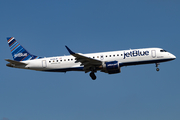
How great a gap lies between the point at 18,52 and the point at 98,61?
599 inches

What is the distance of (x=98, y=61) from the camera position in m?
40.6

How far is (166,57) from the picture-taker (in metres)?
42.1

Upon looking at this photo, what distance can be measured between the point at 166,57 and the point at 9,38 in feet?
89.8

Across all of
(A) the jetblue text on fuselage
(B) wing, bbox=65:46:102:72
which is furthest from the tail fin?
(A) the jetblue text on fuselage

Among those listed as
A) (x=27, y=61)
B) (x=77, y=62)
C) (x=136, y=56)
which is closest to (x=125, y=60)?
(x=136, y=56)

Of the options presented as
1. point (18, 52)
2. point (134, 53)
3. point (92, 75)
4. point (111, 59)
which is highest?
point (18, 52)

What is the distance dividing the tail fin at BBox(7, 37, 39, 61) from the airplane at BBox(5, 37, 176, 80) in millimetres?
1572

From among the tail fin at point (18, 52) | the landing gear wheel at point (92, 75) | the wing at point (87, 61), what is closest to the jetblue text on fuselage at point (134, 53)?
the wing at point (87, 61)

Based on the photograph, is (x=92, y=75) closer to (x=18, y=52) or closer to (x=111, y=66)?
(x=111, y=66)

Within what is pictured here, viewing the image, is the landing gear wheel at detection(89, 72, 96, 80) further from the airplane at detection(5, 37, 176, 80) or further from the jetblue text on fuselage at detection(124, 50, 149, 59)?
the jetblue text on fuselage at detection(124, 50, 149, 59)

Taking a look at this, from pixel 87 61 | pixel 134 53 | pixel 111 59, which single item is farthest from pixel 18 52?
pixel 134 53

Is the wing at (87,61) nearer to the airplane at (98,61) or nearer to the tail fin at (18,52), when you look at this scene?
the airplane at (98,61)

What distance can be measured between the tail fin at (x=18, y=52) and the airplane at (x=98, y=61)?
5.16 ft

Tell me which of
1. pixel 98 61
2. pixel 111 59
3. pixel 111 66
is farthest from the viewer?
pixel 111 59
